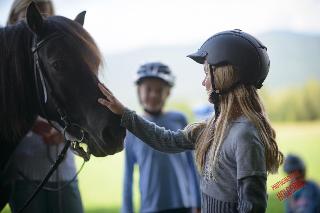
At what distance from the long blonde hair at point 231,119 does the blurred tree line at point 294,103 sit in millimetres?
5535

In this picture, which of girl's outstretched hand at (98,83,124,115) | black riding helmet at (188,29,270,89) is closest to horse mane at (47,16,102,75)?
girl's outstretched hand at (98,83,124,115)

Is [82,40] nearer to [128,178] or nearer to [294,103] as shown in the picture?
[128,178]

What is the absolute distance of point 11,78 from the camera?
1.72m

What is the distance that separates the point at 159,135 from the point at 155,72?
1.00m

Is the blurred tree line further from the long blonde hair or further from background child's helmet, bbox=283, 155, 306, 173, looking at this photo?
the long blonde hair

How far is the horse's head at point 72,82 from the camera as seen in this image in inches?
63.5

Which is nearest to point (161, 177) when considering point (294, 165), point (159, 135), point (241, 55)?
point (159, 135)

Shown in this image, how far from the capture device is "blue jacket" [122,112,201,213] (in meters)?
2.41

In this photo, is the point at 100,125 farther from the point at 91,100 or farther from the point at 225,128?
the point at 225,128

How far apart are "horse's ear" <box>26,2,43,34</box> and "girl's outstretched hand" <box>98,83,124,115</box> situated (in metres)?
0.35

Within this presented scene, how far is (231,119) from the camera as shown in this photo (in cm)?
147

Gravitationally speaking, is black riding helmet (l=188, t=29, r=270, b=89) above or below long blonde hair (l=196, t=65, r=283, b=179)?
above

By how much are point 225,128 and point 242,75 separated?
202 millimetres

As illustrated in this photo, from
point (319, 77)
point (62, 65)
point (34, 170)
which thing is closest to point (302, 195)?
point (34, 170)
